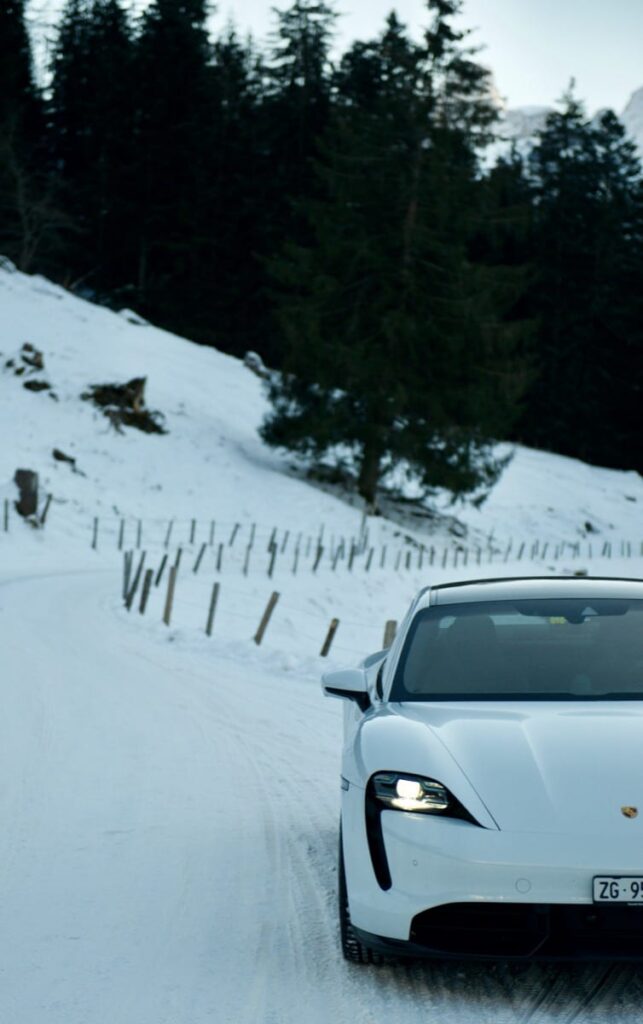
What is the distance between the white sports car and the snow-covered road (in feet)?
0.83

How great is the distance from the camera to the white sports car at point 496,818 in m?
3.80

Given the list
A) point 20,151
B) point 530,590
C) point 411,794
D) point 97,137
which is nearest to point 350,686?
point 530,590

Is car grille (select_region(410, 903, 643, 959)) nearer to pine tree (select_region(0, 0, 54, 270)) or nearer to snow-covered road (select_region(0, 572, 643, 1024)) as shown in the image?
snow-covered road (select_region(0, 572, 643, 1024))

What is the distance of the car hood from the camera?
391 centimetres

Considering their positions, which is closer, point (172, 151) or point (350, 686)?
point (350, 686)

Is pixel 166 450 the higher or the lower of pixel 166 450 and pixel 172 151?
the lower

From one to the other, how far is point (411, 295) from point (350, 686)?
38.4 m

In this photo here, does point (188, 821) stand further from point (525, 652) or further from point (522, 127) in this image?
point (522, 127)

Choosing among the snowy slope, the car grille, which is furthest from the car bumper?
the snowy slope

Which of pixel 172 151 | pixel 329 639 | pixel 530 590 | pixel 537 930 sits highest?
pixel 172 151

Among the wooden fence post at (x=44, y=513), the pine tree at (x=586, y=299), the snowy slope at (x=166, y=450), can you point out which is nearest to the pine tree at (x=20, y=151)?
the snowy slope at (x=166, y=450)

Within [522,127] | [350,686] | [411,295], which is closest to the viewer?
[350,686]

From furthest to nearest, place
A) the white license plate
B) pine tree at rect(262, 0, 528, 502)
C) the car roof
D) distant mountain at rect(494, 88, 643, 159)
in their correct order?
distant mountain at rect(494, 88, 643, 159) → pine tree at rect(262, 0, 528, 502) → the car roof → the white license plate

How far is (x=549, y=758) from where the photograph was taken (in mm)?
4184
